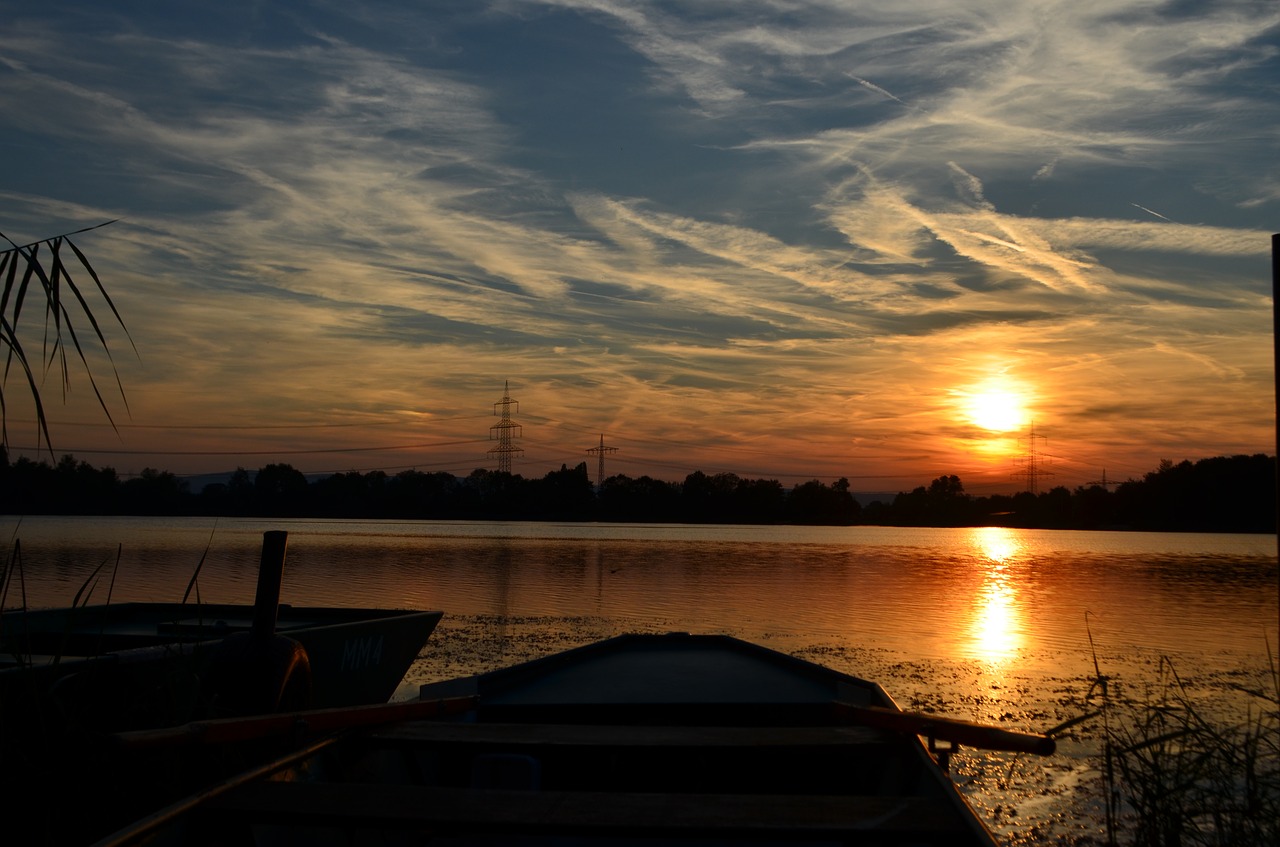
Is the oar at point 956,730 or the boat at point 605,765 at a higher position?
the oar at point 956,730

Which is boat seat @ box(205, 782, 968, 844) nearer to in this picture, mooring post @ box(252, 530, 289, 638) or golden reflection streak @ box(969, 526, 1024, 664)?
mooring post @ box(252, 530, 289, 638)

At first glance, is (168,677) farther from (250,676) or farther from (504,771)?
(504,771)

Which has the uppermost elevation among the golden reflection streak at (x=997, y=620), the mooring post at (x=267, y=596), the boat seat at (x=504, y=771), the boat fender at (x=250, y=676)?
the mooring post at (x=267, y=596)

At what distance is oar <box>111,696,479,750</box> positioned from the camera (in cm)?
335

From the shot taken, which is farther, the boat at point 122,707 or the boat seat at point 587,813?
the boat at point 122,707

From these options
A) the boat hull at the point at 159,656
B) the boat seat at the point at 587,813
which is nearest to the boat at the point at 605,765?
the boat seat at the point at 587,813

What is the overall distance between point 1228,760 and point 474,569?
100 feet

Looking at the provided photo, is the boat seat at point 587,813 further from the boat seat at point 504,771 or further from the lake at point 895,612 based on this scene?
the lake at point 895,612

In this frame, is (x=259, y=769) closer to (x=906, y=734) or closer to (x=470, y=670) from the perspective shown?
(x=906, y=734)

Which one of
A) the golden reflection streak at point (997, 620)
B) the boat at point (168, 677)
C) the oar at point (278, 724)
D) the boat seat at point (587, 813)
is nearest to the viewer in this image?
the boat seat at point (587, 813)

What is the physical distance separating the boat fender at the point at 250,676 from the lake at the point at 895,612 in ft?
8.15

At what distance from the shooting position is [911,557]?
50.7 m

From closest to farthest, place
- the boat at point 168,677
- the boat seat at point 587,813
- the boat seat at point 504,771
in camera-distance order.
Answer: the boat seat at point 587,813 → the boat seat at point 504,771 → the boat at point 168,677

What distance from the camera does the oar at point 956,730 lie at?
12.8 feet
